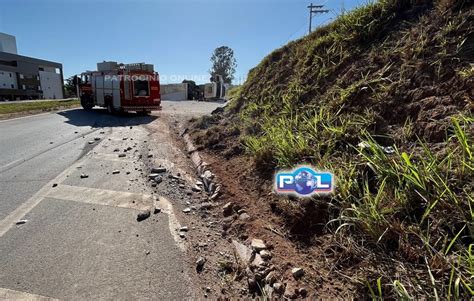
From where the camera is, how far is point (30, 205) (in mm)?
3867

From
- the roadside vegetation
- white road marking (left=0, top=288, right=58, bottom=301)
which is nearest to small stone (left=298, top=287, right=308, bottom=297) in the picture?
white road marking (left=0, top=288, right=58, bottom=301)

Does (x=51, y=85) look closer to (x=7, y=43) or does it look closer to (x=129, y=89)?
(x=7, y=43)

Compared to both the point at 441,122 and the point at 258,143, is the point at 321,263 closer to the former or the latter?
the point at 441,122

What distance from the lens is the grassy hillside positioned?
77.1 inches

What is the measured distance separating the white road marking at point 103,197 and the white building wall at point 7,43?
3283 inches

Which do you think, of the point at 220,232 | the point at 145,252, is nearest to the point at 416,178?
the point at 220,232

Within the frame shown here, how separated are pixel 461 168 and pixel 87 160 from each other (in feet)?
22.6

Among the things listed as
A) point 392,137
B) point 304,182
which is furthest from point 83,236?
point 392,137

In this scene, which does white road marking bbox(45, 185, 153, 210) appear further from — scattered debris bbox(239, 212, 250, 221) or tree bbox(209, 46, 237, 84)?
tree bbox(209, 46, 237, 84)

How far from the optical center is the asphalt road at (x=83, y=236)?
2.34 m

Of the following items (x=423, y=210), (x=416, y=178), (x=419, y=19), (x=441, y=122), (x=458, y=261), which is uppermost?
(x=419, y=19)

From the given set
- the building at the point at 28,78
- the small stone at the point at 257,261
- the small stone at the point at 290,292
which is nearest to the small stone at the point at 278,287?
the small stone at the point at 290,292

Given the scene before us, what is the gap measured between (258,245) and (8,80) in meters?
62.9

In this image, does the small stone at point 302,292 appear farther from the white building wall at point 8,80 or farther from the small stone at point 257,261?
the white building wall at point 8,80
